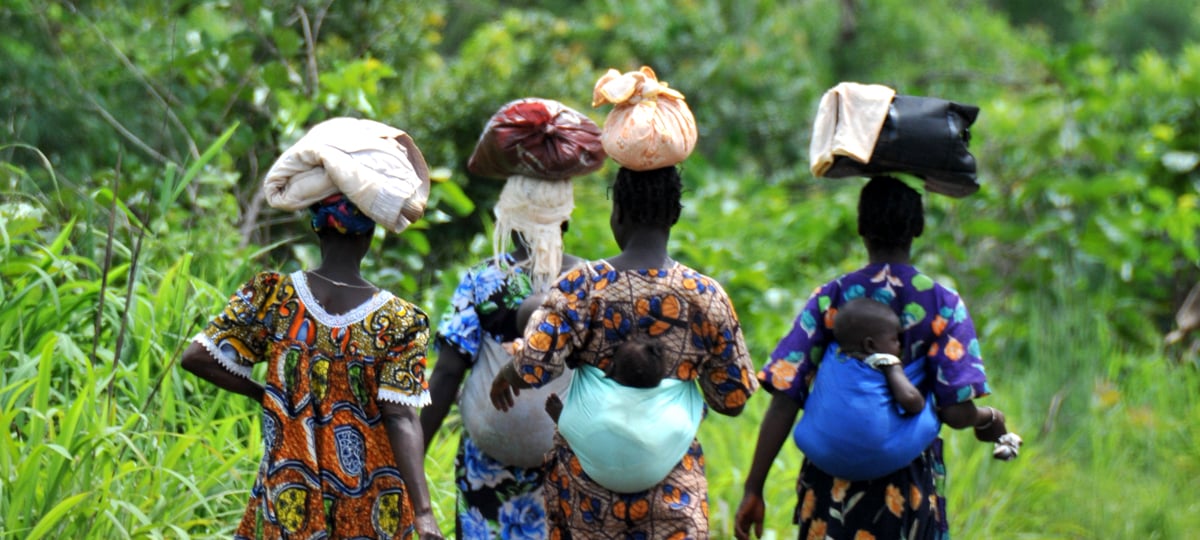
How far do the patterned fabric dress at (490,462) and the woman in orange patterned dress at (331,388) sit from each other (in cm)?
59

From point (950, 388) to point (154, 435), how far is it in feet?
7.41

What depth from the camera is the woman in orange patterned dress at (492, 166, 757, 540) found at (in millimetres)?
3355

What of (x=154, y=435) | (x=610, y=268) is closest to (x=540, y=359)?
(x=610, y=268)

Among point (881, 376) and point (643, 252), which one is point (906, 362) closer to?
point (881, 376)

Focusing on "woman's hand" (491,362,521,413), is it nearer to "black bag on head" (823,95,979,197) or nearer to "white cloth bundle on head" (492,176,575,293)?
"white cloth bundle on head" (492,176,575,293)

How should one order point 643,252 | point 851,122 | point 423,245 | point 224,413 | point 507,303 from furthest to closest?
point 423,245, point 224,413, point 507,303, point 851,122, point 643,252

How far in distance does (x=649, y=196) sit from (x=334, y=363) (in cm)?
86

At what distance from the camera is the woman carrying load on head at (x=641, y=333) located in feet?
11.0

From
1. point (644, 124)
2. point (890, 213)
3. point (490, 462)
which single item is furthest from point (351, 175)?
point (890, 213)

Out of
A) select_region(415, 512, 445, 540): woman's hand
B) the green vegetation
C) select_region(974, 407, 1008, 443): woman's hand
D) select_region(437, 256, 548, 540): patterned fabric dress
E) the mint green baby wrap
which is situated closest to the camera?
select_region(415, 512, 445, 540): woman's hand

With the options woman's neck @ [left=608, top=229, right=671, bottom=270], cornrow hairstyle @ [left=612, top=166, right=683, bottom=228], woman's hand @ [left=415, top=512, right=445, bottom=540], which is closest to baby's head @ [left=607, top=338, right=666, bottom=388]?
woman's neck @ [left=608, top=229, right=671, bottom=270]

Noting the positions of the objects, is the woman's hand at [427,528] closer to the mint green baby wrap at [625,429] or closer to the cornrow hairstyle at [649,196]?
the mint green baby wrap at [625,429]

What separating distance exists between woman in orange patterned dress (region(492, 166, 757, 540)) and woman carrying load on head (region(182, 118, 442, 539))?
343mm

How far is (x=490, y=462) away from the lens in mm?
3883
